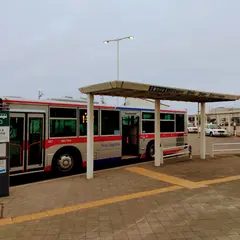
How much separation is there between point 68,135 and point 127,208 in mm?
4589

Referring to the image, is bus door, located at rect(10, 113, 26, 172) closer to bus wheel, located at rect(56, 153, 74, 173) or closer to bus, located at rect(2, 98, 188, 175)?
bus, located at rect(2, 98, 188, 175)

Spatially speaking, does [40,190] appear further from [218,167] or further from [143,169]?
[218,167]

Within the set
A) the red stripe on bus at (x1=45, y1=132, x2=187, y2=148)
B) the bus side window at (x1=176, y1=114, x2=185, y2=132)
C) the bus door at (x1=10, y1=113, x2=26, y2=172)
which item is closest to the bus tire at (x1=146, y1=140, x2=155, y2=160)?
the red stripe on bus at (x1=45, y1=132, x2=187, y2=148)

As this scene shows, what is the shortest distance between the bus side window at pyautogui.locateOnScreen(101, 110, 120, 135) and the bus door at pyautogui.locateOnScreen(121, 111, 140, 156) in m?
0.72

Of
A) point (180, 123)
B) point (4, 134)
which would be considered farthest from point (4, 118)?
point (180, 123)

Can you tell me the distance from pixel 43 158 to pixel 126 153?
4.54 m

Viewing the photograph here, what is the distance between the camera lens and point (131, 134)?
12.2m

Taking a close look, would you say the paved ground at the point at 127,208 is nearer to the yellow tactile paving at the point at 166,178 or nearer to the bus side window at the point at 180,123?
the yellow tactile paving at the point at 166,178

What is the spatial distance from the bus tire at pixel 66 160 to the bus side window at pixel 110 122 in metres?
1.38

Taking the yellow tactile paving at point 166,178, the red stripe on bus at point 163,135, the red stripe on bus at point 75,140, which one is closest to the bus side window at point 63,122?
the red stripe on bus at point 75,140

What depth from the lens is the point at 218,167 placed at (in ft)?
32.0

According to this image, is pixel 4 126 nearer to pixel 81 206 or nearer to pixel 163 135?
pixel 81 206

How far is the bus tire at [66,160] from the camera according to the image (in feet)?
29.9

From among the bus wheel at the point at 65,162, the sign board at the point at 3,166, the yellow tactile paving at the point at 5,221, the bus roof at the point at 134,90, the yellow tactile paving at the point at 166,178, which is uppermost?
the bus roof at the point at 134,90
